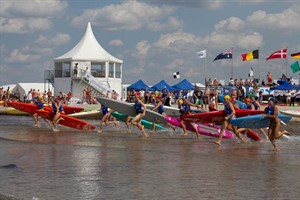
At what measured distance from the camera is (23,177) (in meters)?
9.22

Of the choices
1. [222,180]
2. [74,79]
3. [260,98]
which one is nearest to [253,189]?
[222,180]

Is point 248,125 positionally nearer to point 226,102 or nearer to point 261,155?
point 226,102

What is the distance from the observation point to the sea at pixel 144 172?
8.09 metres

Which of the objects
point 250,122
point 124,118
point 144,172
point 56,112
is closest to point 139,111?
point 124,118

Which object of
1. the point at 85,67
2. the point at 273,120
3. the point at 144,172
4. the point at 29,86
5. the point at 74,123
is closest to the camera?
the point at 144,172

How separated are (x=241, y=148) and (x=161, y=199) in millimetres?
8007

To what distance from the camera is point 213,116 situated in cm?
Result: 1820

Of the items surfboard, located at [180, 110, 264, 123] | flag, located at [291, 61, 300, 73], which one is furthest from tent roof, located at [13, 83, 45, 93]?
surfboard, located at [180, 110, 264, 123]

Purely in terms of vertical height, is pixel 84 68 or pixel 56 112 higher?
pixel 84 68

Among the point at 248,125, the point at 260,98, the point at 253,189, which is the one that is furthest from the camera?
the point at 260,98

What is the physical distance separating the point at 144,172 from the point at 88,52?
33.1 metres

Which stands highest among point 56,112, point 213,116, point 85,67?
point 85,67

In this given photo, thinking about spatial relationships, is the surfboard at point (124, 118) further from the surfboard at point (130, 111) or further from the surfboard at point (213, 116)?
the surfboard at point (213, 116)

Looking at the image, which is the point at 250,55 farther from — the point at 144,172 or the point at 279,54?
the point at 144,172
